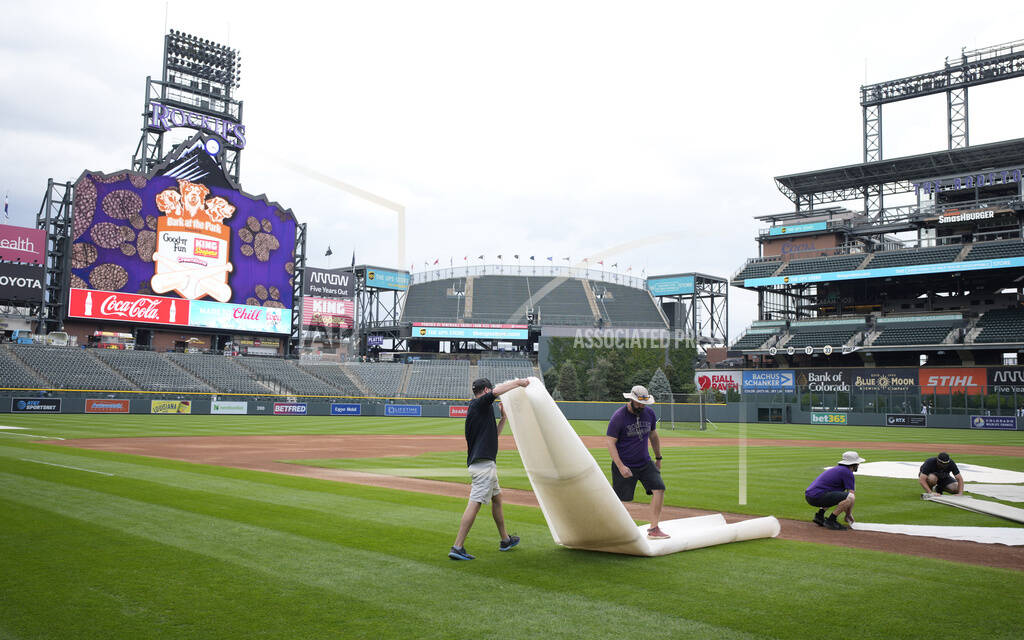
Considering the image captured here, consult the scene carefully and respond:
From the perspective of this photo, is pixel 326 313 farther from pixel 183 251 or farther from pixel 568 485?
pixel 568 485

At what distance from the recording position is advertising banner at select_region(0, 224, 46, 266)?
49906 mm

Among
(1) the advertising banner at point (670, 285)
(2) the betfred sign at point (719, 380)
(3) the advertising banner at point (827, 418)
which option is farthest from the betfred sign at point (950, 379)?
(1) the advertising banner at point (670, 285)

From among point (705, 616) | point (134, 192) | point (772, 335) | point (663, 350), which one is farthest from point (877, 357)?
point (705, 616)

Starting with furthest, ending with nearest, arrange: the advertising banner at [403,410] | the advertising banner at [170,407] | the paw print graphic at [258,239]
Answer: the paw print graphic at [258,239] → the advertising banner at [403,410] → the advertising banner at [170,407]

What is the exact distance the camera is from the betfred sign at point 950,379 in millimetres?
53787

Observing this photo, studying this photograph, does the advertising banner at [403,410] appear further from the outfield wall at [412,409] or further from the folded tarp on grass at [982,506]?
the folded tarp on grass at [982,506]

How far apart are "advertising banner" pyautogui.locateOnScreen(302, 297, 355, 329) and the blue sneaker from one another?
2461 inches

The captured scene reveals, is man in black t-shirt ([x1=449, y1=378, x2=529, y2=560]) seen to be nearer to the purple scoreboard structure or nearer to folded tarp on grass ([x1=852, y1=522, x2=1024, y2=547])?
folded tarp on grass ([x1=852, y1=522, x2=1024, y2=547])

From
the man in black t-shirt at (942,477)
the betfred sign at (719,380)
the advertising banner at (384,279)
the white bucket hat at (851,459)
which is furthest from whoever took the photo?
the advertising banner at (384,279)

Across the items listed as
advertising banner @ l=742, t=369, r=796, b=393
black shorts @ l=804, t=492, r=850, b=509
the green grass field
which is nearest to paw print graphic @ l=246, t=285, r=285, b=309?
advertising banner @ l=742, t=369, r=796, b=393

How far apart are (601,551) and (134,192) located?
54.0 m

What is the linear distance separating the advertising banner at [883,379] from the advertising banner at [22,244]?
61526mm

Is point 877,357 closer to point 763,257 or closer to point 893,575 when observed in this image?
point 763,257

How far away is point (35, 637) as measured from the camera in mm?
4859
